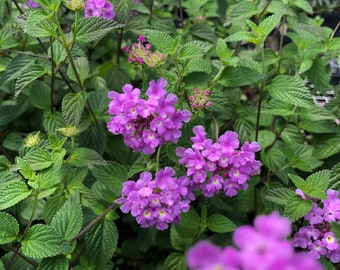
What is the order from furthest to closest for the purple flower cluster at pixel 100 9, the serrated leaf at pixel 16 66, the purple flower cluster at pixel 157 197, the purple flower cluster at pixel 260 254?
the purple flower cluster at pixel 100 9 → the serrated leaf at pixel 16 66 → the purple flower cluster at pixel 157 197 → the purple flower cluster at pixel 260 254

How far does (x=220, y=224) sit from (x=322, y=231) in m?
0.26

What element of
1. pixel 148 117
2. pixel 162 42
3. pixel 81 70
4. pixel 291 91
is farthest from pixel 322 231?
pixel 81 70

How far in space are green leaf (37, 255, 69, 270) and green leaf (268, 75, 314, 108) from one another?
0.68m

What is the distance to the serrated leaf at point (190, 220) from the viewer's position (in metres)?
1.32

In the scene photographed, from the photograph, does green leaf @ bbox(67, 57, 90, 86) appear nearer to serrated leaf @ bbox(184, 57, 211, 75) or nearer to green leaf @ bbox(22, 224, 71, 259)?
serrated leaf @ bbox(184, 57, 211, 75)

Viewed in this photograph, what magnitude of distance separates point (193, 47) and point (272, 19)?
0.23 m

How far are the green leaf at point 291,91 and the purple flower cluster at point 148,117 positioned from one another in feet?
0.96

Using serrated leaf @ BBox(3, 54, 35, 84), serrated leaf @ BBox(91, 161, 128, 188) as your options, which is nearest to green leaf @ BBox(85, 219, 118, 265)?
serrated leaf @ BBox(91, 161, 128, 188)

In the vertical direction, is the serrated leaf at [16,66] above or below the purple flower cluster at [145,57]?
below

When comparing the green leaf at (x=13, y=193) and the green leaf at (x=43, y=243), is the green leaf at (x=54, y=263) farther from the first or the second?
the green leaf at (x=13, y=193)

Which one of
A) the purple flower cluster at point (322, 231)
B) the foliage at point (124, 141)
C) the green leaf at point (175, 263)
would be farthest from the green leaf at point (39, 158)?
the purple flower cluster at point (322, 231)

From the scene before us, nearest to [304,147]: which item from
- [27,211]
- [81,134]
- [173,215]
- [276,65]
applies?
[276,65]

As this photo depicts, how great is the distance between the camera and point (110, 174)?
131cm

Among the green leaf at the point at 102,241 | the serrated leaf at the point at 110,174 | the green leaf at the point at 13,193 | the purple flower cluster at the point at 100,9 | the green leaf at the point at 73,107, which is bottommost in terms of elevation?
the green leaf at the point at 102,241
